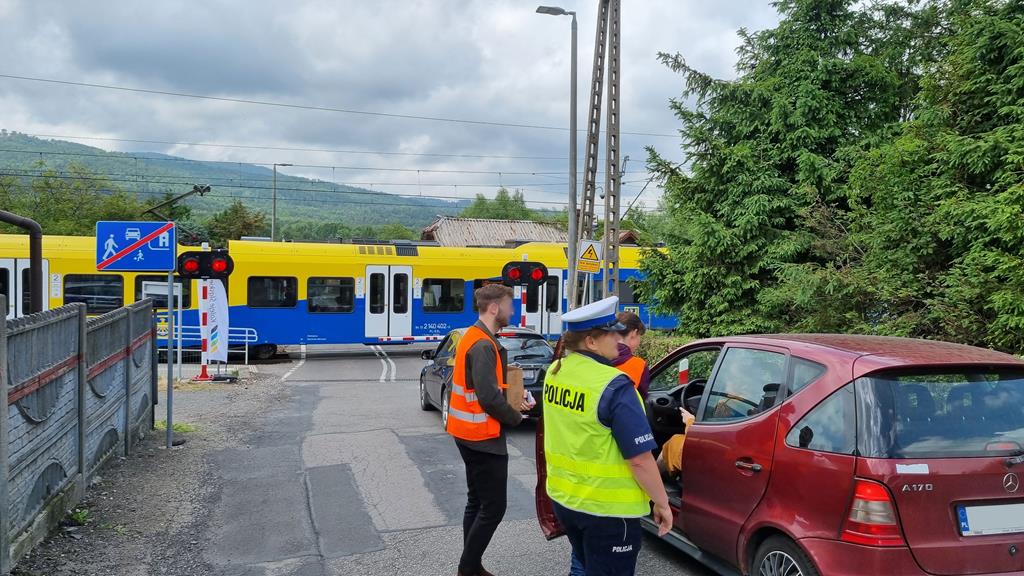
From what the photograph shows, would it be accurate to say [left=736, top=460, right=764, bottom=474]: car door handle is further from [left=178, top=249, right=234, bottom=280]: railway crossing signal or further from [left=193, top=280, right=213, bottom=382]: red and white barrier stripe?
[left=193, top=280, right=213, bottom=382]: red and white barrier stripe

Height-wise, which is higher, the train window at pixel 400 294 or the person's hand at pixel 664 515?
the train window at pixel 400 294

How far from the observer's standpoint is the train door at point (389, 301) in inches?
862

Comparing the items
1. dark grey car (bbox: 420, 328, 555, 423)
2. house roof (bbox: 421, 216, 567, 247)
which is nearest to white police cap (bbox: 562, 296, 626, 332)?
dark grey car (bbox: 420, 328, 555, 423)

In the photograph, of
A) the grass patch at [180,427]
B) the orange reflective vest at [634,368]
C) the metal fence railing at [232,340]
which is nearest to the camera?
the orange reflective vest at [634,368]

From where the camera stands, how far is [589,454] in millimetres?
3332

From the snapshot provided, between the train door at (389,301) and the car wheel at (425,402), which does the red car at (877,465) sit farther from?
the train door at (389,301)

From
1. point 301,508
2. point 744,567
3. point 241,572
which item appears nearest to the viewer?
point 744,567

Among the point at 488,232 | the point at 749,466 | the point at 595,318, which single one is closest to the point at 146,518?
the point at 595,318

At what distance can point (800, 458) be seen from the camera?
12.5 ft

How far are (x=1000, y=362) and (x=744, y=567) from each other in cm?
169

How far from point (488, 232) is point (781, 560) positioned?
5688cm

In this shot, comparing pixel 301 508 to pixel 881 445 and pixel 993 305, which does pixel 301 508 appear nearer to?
pixel 881 445

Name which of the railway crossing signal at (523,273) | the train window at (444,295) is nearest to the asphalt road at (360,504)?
the railway crossing signal at (523,273)

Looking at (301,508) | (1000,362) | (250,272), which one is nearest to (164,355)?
(250,272)
